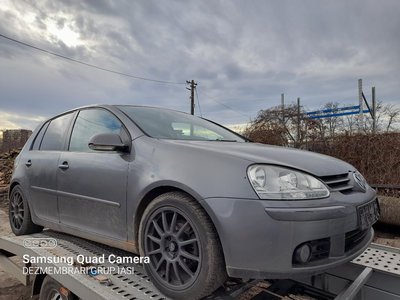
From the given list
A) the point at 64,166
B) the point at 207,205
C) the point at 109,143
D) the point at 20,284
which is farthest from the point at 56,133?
the point at 20,284

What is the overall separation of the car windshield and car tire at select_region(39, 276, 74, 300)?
1.43 m

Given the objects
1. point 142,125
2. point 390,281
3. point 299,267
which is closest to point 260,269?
point 299,267

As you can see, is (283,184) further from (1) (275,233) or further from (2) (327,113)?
(2) (327,113)

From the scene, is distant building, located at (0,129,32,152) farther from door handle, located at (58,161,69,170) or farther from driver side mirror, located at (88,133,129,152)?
driver side mirror, located at (88,133,129,152)

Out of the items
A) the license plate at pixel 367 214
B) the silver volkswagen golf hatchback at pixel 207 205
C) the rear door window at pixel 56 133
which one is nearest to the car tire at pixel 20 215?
the rear door window at pixel 56 133

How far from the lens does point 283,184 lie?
1.51m

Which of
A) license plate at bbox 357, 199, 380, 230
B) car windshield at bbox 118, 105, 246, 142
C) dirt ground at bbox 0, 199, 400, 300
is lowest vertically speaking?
dirt ground at bbox 0, 199, 400, 300

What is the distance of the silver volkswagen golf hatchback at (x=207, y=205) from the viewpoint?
1451mm

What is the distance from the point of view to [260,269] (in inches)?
57.2

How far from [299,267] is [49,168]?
2.36 metres

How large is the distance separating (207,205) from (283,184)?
16.9 inches

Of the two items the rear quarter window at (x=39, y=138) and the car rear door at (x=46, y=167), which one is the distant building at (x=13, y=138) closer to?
the rear quarter window at (x=39, y=138)

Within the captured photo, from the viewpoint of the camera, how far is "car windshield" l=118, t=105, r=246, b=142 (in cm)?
219

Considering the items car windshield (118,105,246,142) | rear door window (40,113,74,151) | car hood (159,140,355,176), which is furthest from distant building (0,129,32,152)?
car hood (159,140,355,176)
